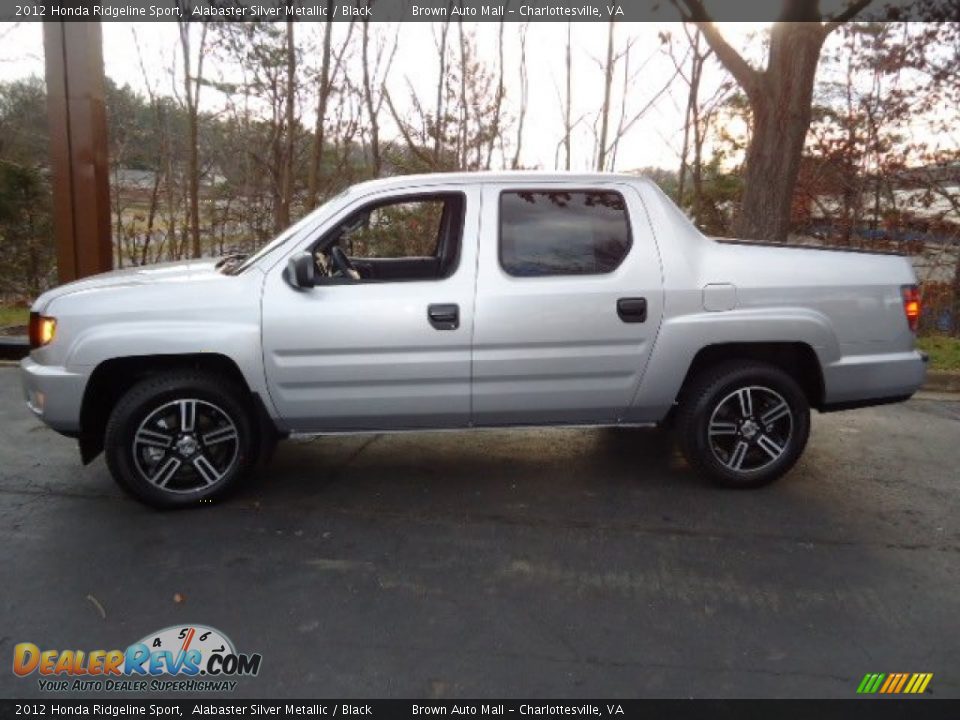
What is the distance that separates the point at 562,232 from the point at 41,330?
289 cm

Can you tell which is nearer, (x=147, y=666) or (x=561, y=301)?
(x=147, y=666)

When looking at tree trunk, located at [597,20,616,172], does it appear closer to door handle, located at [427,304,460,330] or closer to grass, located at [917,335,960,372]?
grass, located at [917,335,960,372]

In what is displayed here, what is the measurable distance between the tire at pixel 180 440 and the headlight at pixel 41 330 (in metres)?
0.48

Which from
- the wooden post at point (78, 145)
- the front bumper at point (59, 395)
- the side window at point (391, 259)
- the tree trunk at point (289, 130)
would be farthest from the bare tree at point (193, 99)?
the front bumper at point (59, 395)

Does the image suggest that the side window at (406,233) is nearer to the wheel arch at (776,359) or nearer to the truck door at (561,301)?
the truck door at (561,301)

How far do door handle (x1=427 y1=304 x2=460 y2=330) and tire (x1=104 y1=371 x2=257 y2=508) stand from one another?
118 centimetres

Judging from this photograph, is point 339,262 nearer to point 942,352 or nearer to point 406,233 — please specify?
point 406,233

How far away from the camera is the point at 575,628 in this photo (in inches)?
117

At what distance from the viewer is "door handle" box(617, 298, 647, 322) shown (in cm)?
410

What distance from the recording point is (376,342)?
399 cm

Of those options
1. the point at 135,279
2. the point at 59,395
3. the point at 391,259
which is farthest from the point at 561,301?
the point at 59,395
